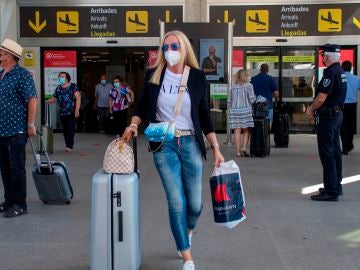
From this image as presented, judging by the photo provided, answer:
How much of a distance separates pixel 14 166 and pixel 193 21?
32.7 feet

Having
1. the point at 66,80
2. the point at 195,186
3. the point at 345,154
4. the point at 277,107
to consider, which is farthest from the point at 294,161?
the point at 195,186

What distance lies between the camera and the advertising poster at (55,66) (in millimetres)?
→ 16047

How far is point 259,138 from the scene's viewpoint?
1107 cm

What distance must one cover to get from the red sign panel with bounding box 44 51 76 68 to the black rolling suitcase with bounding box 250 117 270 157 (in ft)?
22.2

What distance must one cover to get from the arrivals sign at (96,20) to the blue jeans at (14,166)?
9823 mm

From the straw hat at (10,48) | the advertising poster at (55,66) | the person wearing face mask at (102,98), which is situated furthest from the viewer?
the person wearing face mask at (102,98)

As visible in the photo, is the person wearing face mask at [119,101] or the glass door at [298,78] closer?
the person wearing face mask at [119,101]

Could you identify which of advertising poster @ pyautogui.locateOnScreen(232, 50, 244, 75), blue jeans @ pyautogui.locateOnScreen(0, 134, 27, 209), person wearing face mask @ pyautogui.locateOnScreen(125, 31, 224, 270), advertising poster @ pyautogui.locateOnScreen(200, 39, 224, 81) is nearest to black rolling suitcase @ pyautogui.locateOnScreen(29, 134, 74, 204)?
blue jeans @ pyautogui.locateOnScreen(0, 134, 27, 209)

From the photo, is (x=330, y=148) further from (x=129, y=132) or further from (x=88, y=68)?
(x=88, y=68)

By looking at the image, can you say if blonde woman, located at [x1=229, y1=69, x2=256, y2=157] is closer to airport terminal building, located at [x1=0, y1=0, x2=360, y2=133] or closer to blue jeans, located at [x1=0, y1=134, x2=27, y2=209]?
airport terminal building, located at [x1=0, y1=0, x2=360, y2=133]

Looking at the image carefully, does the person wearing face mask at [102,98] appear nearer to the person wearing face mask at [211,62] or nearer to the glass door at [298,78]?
the person wearing face mask at [211,62]

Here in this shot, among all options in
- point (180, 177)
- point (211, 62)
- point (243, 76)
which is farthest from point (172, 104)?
point (211, 62)

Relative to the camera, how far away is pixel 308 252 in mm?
5152

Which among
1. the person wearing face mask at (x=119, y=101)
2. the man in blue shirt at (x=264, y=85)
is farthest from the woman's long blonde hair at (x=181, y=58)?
the person wearing face mask at (x=119, y=101)
